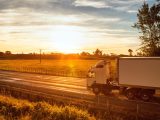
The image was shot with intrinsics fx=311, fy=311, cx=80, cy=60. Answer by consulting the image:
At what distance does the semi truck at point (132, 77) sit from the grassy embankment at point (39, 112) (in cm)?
682

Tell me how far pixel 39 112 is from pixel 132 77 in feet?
31.0

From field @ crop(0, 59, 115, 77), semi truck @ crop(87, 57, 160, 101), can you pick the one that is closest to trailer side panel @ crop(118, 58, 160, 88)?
semi truck @ crop(87, 57, 160, 101)

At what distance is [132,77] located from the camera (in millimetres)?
26469

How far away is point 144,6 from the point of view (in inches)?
2024

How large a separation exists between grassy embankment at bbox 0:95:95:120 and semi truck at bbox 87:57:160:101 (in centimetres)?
682

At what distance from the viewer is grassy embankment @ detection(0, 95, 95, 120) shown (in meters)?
19.4

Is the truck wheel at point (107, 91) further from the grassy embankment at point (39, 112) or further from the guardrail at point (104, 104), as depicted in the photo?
the grassy embankment at point (39, 112)

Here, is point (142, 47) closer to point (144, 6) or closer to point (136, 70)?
point (144, 6)

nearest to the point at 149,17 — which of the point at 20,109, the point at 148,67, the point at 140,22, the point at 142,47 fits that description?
the point at 140,22

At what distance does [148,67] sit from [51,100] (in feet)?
28.9

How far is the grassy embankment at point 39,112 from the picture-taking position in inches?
762

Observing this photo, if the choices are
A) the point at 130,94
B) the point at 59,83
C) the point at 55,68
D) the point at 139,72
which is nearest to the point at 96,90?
the point at 130,94

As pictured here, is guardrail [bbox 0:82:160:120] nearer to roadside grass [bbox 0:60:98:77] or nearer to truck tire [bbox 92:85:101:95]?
truck tire [bbox 92:85:101:95]

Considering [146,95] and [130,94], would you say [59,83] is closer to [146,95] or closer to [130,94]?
[130,94]
